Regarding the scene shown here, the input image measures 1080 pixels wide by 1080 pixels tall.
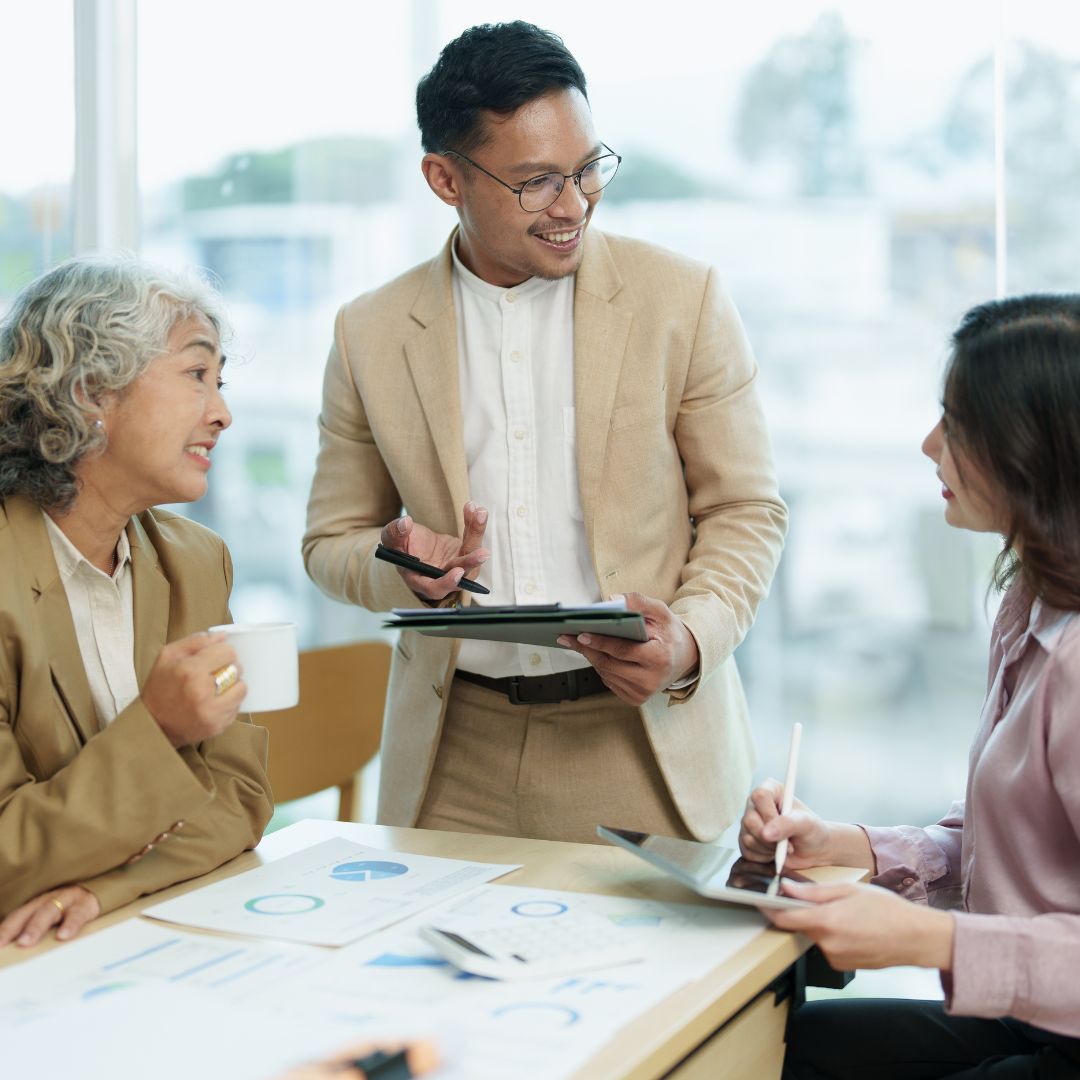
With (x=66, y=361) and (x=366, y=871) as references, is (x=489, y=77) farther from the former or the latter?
(x=366, y=871)

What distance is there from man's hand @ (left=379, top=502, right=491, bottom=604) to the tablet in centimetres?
54

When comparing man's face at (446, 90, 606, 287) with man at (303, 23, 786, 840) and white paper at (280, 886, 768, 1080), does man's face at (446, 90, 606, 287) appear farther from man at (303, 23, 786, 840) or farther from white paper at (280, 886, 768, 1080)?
white paper at (280, 886, 768, 1080)

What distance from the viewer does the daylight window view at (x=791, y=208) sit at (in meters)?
3.26

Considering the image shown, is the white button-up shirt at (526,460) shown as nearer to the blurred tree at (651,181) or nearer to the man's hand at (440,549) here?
the man's hand at (440,549)

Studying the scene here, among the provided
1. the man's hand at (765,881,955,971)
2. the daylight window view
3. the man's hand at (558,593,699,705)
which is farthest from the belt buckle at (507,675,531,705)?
the daylight window view

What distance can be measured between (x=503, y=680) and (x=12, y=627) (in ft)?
2.78

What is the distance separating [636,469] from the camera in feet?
7.23

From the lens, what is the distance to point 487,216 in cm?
218

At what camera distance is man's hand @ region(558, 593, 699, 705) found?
6.26ft

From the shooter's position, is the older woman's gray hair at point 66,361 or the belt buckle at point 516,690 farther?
the belt buckle at point 516,690

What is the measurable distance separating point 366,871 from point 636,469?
33.3 inches

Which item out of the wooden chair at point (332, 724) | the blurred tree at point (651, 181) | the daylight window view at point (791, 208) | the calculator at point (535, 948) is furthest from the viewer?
the blurred tree at point (651, 181)

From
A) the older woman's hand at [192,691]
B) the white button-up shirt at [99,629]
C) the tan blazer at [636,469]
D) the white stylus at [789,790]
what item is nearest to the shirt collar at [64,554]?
the white button-up shirt at [99,629]

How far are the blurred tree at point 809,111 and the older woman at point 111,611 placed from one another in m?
1.98
